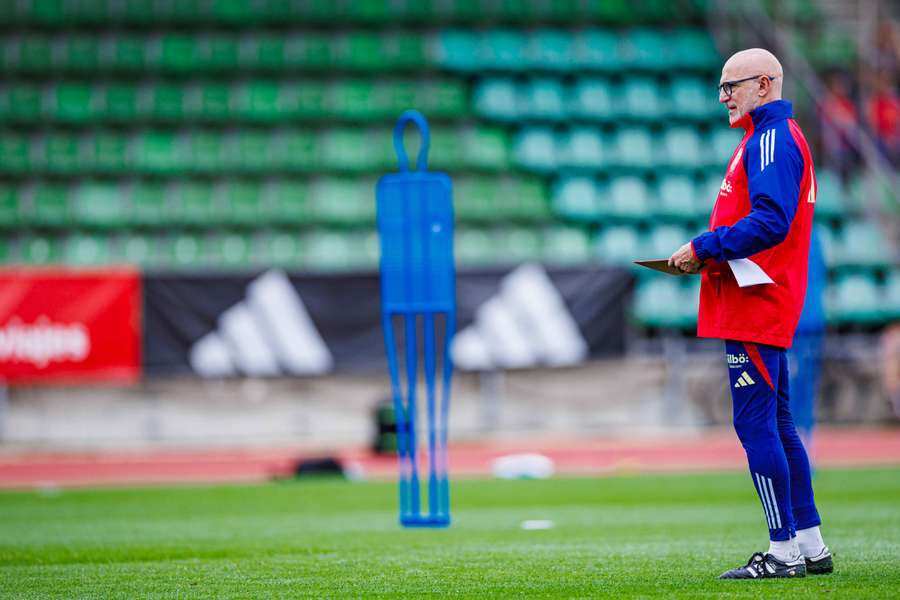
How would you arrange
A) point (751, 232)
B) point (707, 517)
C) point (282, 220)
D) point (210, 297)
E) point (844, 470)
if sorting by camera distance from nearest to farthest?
point (751, 232) → point (707, 517) → point (844, 470) → point (210, 297) → point (282, 220)

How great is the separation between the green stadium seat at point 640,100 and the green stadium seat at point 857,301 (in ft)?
12.5

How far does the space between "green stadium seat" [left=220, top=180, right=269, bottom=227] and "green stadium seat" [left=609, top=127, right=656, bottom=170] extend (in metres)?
5.30

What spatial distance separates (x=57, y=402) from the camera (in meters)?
17.2

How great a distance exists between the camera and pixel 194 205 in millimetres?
19016

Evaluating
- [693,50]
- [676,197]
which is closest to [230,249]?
[676,197]

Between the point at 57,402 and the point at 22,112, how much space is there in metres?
4.92

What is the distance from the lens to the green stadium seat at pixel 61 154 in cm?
1923

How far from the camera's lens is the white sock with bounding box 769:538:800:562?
5164 mm

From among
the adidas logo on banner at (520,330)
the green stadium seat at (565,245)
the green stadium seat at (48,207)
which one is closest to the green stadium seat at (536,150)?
the green stadium seat at (565,245)

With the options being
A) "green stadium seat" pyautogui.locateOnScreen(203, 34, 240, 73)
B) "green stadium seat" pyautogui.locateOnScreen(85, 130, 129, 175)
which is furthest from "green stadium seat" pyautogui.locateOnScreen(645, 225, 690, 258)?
"green stadium seat" pyautogui.locateOnScreen(85, 130, 129, 175)

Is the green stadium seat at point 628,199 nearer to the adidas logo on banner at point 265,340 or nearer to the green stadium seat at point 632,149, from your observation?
the green stadium seat at point 632,149

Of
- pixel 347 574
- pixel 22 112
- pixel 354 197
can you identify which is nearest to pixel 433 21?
pixel 354 197

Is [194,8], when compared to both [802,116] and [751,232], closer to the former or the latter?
[802,116]

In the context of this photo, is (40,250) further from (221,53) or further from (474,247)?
(474,247)
